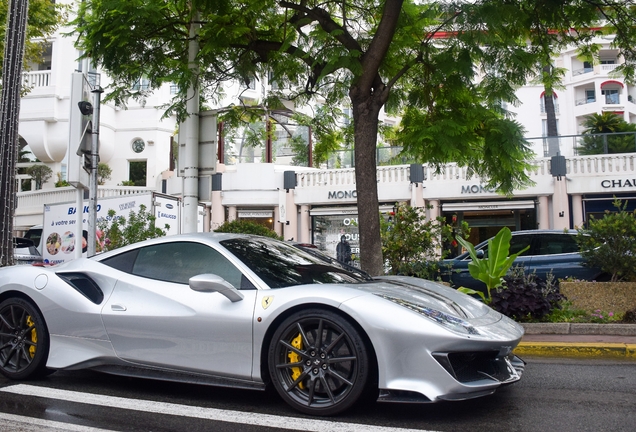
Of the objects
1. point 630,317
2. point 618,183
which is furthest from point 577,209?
point 630,317

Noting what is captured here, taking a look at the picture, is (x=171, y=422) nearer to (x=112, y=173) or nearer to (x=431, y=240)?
(x=431, y=240)

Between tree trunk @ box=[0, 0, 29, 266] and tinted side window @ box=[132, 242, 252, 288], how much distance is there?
6670 millimetres

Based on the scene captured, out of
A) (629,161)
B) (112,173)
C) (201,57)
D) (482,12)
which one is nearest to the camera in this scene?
(482,12)

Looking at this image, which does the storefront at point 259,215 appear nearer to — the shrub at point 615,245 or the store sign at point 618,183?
the store sign at point 618,183

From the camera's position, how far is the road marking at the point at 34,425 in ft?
11.1

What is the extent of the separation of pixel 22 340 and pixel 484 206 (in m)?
21.6

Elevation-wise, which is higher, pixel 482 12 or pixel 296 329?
pixel 482 12

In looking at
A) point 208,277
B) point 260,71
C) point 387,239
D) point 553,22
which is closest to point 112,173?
point 260,71

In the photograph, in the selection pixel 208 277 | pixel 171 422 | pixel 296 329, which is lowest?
pixel 171 422

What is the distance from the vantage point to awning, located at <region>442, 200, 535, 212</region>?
23688mm

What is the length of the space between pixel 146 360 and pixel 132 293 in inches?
21.0

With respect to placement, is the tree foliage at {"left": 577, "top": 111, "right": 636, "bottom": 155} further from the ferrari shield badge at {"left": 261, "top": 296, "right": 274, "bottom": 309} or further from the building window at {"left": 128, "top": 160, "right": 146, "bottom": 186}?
the ferrari shield badge at {"left": 261, "top": 296, "right": 274, "bottom": 309}

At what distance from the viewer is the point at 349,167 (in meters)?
25.5

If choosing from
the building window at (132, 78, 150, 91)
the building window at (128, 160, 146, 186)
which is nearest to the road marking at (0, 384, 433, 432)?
the building window at (132, 78, 150, 91)
